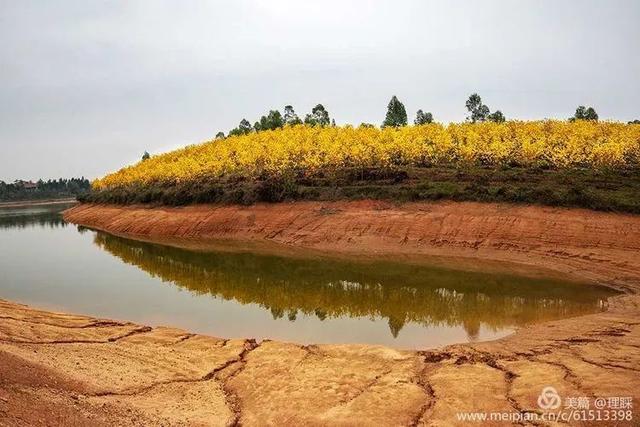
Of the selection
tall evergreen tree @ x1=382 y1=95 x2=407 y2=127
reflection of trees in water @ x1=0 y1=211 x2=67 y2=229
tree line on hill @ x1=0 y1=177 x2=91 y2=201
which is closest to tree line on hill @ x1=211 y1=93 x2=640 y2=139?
tall evergreen tree @ x1=382 y1=95 x2=407 y2=127

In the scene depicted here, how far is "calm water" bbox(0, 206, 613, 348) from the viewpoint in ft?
49.3

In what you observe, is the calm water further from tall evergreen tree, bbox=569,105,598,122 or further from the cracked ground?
tall evergreen tree, bbox=569,105,598,122

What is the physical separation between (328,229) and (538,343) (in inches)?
845

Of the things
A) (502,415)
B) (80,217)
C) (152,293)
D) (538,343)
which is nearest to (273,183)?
(152,293)

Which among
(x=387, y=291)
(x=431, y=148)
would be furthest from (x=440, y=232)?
(x=431, y=148)

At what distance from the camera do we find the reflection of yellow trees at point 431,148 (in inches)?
1344

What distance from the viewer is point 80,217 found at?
222ft

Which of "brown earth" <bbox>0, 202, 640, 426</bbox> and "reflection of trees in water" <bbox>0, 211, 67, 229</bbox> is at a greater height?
"reflection of trees in water" <bbox>0, 211, 67, 229</bbox>

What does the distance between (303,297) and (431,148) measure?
24.2 meters

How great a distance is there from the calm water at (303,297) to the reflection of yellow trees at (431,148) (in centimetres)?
1474

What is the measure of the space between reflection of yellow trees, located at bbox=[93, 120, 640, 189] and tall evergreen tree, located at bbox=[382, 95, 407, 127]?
18.1m

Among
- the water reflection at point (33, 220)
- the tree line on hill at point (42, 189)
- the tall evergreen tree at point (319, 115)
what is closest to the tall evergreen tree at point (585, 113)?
the tall evergreen tree at point (319, 115)

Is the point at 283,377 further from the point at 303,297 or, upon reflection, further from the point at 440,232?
the point at 440,232

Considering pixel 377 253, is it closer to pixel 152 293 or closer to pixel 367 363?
pixel 152 293
